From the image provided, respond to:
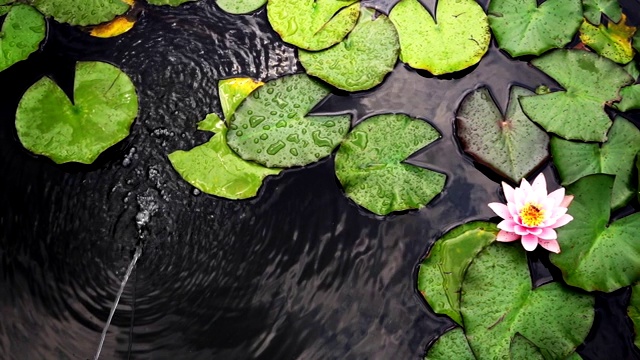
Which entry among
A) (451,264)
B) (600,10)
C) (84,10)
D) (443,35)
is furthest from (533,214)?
(84,10)

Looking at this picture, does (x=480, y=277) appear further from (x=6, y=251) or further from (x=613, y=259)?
(x=6, y=251)

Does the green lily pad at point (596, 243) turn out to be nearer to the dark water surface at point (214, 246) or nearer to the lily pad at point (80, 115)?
the dark water surface at point (214, 246)

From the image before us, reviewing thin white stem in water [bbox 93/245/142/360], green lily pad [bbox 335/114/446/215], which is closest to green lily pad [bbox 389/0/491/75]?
green lily pad [bbox 335/114/446/215]

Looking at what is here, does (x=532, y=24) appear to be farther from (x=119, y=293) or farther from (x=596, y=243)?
(x=119, y=293)

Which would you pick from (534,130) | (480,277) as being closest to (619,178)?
(534,130)

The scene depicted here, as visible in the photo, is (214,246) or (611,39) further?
(611,39)

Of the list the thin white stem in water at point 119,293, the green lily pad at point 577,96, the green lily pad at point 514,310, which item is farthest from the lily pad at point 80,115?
the green lily pad at point 577,96

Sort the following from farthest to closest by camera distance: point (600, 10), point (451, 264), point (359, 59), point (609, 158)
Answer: point (600, 10) < point (359, 59) < point (609, 158) < point (451, 264)
